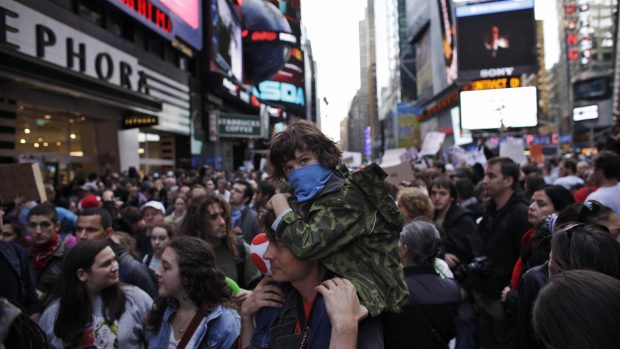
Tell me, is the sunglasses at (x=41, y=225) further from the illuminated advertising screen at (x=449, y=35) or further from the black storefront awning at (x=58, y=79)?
the illuminated advertising screen at (x=449, y=35)

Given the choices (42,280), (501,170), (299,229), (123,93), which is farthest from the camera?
(123,93)

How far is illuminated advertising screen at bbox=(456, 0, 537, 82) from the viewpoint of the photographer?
4716 centimetres

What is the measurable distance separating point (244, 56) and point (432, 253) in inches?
2060

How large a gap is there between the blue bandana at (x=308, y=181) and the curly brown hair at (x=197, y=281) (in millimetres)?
1460

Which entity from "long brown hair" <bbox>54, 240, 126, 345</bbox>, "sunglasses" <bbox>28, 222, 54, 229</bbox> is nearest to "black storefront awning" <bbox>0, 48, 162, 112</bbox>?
"sunglasses" <bbox>28, 222, 54, 229</bbox>

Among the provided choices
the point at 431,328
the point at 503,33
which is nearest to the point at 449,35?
the point at 503,33

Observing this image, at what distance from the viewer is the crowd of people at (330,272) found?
1730 mm

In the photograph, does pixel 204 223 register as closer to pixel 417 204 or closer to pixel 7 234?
pixel 417 204

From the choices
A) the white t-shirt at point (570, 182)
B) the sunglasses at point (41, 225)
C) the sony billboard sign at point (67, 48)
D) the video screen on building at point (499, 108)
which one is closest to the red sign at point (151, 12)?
the sony billboard sign at point (67, 48)

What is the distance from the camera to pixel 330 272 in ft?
6.42

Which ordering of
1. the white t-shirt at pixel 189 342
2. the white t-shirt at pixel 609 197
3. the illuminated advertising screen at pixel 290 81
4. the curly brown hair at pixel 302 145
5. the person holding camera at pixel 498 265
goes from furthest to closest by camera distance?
the illuminated advertising screen at pixel 290 81
the white t-shirt at pixel 609 197
the person holding camera at pixel 498 265
the white t-shirt at pixel 189 342
the curly brown hair at pixel 302 145

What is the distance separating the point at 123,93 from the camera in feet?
54.8

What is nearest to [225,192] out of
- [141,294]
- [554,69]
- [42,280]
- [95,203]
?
[95,203]

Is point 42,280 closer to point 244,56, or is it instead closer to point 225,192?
point 225,192
